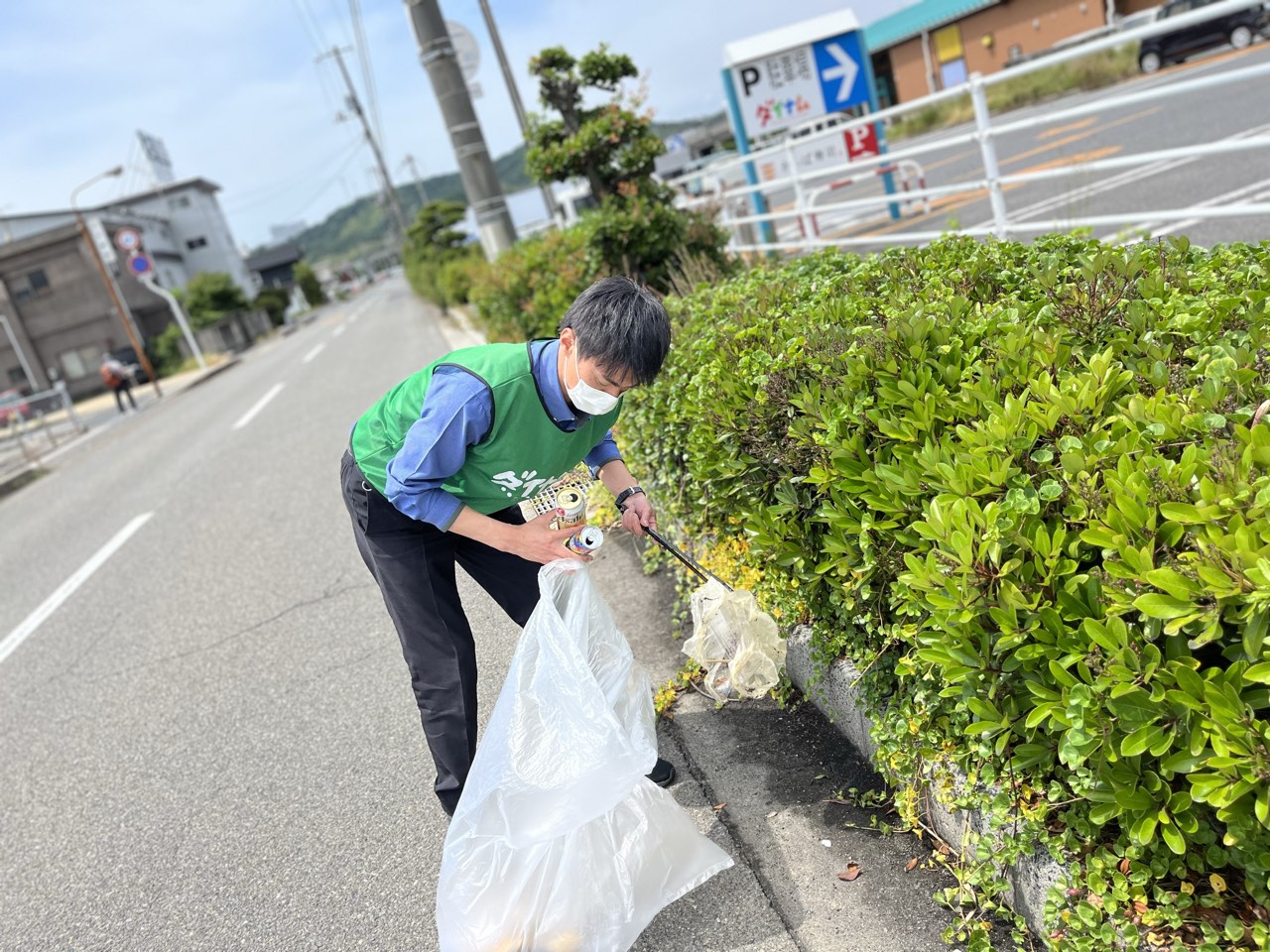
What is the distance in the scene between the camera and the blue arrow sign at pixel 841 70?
11133 millimetres

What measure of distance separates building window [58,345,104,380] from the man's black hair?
4674 centimetres

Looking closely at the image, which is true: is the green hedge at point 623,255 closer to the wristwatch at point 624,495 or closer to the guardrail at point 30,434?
the wristwatch at point 624,495

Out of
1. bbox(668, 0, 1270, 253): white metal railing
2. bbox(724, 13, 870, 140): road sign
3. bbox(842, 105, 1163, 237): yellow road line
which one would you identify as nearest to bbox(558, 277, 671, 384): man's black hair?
bbox(668, 0, 1270, 253): white metal railing

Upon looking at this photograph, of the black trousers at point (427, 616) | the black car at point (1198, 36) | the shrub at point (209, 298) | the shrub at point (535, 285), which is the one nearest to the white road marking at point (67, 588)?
the shrub at point (535, 285)

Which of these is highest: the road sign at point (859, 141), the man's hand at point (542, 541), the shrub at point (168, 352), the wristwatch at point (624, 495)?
the shrub at point (168, 352)

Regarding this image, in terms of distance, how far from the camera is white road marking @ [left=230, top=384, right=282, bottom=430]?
39.1 feet

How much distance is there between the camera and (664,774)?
8.92 ft

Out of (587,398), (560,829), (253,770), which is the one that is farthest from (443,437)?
(253,770)

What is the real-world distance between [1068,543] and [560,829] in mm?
1275

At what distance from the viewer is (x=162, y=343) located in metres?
38.7

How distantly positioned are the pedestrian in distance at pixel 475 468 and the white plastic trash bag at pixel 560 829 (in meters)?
0.33

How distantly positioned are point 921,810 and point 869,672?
354 millimetres

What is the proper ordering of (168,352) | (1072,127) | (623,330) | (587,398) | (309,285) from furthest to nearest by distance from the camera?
(309,285) → (168,352) → (1072,127) → (587,398) → (623,330)

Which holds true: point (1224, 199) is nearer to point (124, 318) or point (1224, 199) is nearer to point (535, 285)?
point (535, 285)
